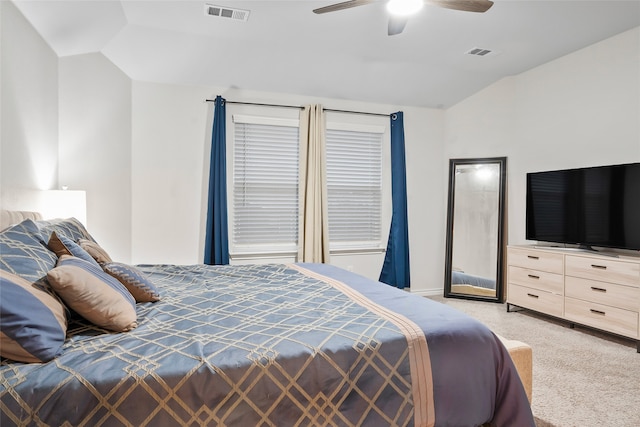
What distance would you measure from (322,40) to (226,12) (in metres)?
0.92

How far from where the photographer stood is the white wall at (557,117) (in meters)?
3.33

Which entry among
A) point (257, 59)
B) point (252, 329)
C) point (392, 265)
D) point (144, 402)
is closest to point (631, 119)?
point (392, 265)

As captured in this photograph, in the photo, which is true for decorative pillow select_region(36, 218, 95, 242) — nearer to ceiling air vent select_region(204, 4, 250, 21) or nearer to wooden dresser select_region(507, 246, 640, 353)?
ceiling air vent select_region(204, 4, 250, 21)

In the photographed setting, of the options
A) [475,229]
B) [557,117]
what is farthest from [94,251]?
[557,117]

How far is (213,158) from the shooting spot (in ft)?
12.9

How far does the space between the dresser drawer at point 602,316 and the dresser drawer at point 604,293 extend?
0.13 feet

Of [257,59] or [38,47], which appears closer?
[38,47]

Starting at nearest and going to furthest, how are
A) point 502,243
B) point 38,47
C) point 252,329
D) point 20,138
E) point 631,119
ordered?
point 252,329 → point 20,138 → point 38,47 → point 631,119 → point 502,243

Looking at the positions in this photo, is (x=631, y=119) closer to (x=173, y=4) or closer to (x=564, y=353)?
(x=564, y=353)

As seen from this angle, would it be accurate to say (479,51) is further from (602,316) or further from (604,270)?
(602,316)

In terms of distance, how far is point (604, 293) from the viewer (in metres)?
3.10

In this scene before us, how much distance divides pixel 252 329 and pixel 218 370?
0.93 feet

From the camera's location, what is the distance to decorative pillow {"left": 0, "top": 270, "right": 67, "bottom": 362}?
1.11 m

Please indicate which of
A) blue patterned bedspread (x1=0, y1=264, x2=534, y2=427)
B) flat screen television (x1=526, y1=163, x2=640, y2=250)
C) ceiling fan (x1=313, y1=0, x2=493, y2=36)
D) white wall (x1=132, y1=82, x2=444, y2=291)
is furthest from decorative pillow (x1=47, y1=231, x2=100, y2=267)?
flat screen television (x1=526, y1=163, x2=640, y2=250)
